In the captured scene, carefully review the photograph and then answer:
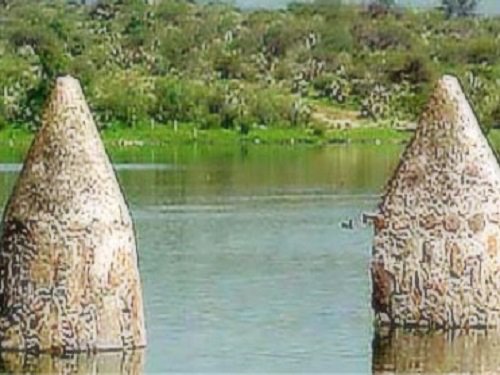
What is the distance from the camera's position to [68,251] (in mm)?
26328

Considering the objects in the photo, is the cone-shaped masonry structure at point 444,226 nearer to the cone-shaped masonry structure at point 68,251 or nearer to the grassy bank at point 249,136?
the cone-shaped masonry structure at point 68,251

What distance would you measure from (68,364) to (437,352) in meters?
5.79

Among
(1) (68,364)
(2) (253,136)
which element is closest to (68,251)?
(1) (68,364)

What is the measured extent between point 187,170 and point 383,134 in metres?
33.6

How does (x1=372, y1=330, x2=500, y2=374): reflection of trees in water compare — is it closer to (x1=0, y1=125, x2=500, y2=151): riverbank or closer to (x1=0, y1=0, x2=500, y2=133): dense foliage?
(x1=0, y1=0, x2=500, y2=133): dense foliage

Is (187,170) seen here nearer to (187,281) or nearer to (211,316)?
(187,281)

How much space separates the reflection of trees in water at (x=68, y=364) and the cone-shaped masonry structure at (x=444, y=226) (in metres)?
4.97

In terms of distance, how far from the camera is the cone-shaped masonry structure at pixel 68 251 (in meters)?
26.3

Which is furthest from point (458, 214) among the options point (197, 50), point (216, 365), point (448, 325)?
point (197, 50)

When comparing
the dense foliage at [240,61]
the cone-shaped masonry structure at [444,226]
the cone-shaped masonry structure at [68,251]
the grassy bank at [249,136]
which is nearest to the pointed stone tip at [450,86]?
the cone-shaped masonry structure at [444,226]

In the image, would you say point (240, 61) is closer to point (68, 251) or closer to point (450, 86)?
point (450, 86)

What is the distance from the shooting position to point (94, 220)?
86.3 feet

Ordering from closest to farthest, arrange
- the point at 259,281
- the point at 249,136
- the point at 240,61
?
the point at 259,281, the point at 249,136, the point at 240,61

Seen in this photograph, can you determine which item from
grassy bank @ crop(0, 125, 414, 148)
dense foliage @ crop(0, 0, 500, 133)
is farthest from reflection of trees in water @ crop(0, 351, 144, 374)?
grassy bank @ crop(0, 125, 414, 148)
